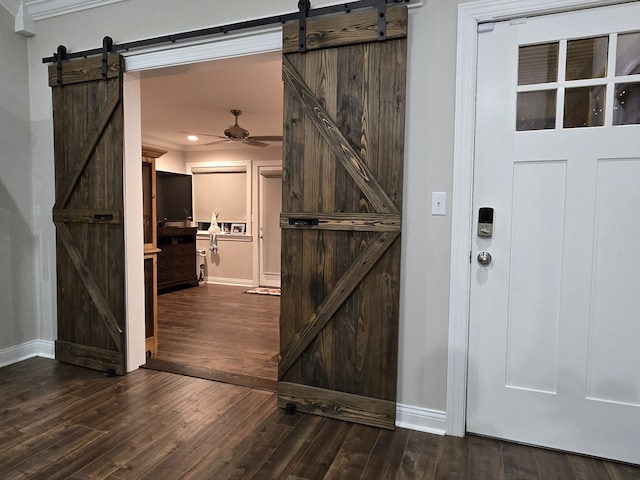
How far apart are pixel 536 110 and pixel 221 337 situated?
3157 mm

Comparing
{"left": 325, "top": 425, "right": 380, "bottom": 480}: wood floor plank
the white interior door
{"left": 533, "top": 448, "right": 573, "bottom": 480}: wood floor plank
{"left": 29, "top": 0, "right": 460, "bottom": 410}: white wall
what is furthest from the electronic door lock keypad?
the white interior door

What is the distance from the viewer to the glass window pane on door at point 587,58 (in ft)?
5.91

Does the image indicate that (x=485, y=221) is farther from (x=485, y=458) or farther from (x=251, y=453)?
(x=251, y=453)

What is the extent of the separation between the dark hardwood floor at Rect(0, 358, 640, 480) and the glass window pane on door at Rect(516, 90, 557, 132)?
1588mm

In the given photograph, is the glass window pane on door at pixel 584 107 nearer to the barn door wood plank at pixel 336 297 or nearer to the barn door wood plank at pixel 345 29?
the barn door wood plank at pixel 345 29

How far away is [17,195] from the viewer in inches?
117

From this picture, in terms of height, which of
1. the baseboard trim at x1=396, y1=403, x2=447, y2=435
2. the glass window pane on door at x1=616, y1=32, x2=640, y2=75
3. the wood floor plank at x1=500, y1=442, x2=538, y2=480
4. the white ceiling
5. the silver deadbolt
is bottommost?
the wood floor plank at x1=500, y1=442, x2=538, y2=480

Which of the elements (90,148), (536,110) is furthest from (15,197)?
(536,110)

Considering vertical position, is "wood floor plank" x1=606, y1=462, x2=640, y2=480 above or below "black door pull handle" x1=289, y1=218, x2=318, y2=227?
below

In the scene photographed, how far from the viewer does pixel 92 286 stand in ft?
9.37

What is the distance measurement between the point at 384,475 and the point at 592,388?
3.54 ft

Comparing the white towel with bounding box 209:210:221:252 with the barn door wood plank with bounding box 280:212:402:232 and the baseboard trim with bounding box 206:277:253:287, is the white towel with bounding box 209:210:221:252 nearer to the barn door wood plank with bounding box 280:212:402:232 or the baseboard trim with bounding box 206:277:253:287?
the baseboard trim with bounding box 206:277:253:287

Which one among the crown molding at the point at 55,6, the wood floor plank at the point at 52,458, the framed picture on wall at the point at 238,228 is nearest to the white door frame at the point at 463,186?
the wood floor plank at the point at 52,458

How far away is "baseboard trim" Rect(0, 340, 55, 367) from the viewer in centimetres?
294
